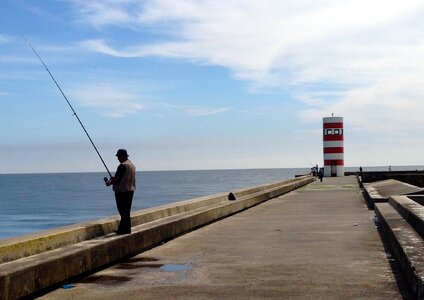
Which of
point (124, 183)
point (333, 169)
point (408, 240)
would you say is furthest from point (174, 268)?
point (333, 169)

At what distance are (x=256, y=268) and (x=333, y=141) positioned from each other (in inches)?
1976

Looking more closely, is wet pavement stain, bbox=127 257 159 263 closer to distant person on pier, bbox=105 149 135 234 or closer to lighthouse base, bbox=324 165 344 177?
distant person on pier, bbox=105 149 135 234

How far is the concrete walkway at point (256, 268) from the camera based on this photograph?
7625 mm

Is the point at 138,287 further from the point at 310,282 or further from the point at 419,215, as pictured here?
the point at 419,215

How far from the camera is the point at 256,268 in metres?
9.27

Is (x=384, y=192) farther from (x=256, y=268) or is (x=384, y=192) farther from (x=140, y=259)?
(x=256, y=268)

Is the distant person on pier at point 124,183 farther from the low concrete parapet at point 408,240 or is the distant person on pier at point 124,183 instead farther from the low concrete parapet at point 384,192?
the low concrete parapet at point 384,192

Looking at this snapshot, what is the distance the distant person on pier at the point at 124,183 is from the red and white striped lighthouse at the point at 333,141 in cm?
4926

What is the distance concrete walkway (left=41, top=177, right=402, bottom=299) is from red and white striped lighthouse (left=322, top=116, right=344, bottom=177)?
44.0 meters

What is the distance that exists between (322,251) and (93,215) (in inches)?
2162

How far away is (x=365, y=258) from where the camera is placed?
1000 cm

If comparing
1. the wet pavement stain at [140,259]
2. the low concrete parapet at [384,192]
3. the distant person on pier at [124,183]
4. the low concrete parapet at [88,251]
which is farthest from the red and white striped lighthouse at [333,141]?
the wet pavement stain at [140,259]

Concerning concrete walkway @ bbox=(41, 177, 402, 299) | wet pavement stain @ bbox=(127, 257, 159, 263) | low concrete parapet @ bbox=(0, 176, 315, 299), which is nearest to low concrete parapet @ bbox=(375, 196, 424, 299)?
concrete walkway @ bbox=(41, 177, 402, 299)

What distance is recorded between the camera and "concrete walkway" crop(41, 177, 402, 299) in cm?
762
